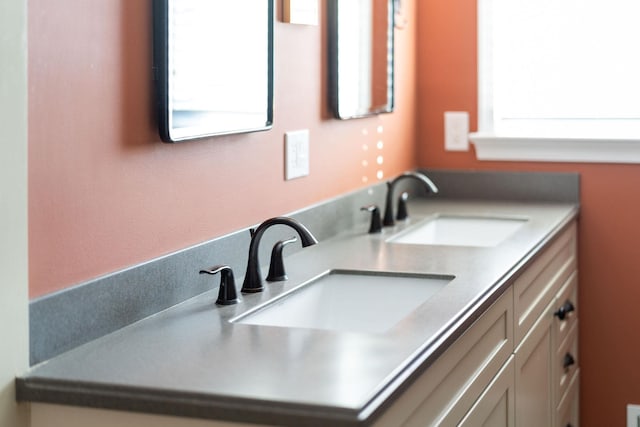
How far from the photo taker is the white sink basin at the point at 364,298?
2166 mm

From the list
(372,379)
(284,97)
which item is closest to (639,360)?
(284,97)

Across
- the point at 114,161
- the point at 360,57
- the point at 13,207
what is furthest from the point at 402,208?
the point at 13,207

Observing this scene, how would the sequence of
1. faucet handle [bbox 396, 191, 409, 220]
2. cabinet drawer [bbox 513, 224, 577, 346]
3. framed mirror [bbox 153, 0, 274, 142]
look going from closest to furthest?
framed mirror [bbox 153, 0, 274, 142], cabinet drawer [bbox 513, 224, 577, 346], faucet handle [bbox 396, 191, 409, 220]

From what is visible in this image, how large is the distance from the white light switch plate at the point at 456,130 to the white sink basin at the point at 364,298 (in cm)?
141

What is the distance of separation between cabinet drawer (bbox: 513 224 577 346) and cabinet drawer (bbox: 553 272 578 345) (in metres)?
0.03

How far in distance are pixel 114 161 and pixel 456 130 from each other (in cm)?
202

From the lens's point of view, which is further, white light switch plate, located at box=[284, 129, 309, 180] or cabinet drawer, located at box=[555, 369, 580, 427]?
cabinet drawer, located at box=[555, 369, 580, 427]

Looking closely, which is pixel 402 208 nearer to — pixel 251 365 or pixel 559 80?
pixel 559 80

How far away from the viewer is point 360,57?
292 cm

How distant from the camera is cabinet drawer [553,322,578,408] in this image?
9.71 ft

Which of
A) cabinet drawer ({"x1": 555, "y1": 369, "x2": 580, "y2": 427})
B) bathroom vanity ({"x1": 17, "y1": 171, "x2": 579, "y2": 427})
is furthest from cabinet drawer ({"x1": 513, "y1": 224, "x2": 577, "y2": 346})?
cabinet drawer ({"x1": 555, "y1": 369, "x2": 580, "y2": 427})

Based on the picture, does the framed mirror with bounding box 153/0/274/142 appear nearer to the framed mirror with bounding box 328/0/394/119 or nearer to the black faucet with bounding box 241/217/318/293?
the black faucet with bounding box 241/217/318/293

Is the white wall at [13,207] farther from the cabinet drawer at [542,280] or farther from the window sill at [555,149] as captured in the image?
the window sill at [555,149]

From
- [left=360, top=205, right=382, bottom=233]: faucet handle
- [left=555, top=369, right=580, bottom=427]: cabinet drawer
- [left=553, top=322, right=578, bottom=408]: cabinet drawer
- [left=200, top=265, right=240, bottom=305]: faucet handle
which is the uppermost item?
[left=360, top=205, right=382, bottom=233]: faucet handle
